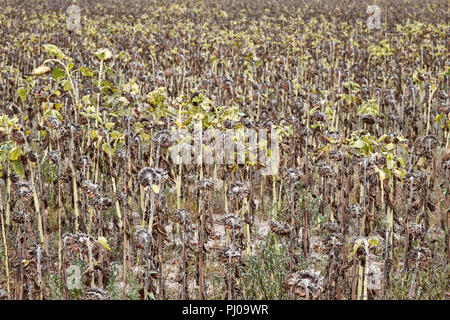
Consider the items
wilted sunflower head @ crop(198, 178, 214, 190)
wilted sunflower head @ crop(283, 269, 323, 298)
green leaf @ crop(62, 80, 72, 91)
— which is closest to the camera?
wilted sunflower head @ crop(283, 269, 323, 298)

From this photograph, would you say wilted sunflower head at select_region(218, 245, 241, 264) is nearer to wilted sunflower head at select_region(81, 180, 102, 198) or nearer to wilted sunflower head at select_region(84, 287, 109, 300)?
wilted sunflower head at select_region(84, 287, 109, 300)

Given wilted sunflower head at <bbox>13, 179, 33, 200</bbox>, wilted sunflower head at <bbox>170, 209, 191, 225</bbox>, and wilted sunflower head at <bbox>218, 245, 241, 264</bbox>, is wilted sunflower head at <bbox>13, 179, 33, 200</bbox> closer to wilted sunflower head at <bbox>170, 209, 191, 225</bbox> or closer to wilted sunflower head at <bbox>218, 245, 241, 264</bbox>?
wilted sunflower head at <bbox>170, 209, 191, 225</bbox>

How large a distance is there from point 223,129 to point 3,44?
7.99m

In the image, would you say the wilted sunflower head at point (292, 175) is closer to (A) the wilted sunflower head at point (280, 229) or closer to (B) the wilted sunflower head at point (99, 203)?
(A) the wilted sunflower head at point (280, 229)

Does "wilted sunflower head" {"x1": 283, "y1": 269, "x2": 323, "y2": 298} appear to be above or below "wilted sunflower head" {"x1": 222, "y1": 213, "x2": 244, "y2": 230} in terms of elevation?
below

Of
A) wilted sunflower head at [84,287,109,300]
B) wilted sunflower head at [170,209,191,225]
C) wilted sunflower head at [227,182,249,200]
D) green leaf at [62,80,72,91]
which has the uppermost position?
green leaf at [62,80,72,91]

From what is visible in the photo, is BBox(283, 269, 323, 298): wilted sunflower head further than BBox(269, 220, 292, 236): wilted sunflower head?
No

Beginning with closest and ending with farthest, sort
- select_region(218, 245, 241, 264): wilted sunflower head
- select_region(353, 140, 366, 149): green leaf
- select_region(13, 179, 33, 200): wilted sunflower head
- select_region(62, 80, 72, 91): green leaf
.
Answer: select_region(218, 245, 241, 264): wilted sunflower head → select_region(13, 179, 33, 200): wilted sunflower head → select_region(353, 140, 366, 149): green leaf → select_region(62, 80, 72, 91): green leaf

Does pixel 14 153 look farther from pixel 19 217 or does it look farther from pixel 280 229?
pixel 280 229

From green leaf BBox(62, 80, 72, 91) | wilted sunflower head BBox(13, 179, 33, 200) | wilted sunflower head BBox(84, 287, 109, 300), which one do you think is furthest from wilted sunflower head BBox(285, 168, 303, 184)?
green leaf BBox(62, 80, 72, 91)

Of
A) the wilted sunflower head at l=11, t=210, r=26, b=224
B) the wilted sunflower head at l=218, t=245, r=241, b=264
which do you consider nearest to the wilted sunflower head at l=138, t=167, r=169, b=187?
the wilted sunflower head at l=218, t=245, r=241, b=264

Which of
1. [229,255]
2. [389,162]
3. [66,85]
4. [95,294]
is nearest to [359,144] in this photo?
[389,162]

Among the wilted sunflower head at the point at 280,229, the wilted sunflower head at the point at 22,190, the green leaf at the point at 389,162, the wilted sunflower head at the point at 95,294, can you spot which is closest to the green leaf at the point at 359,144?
the green leaf at the point at 389,162
